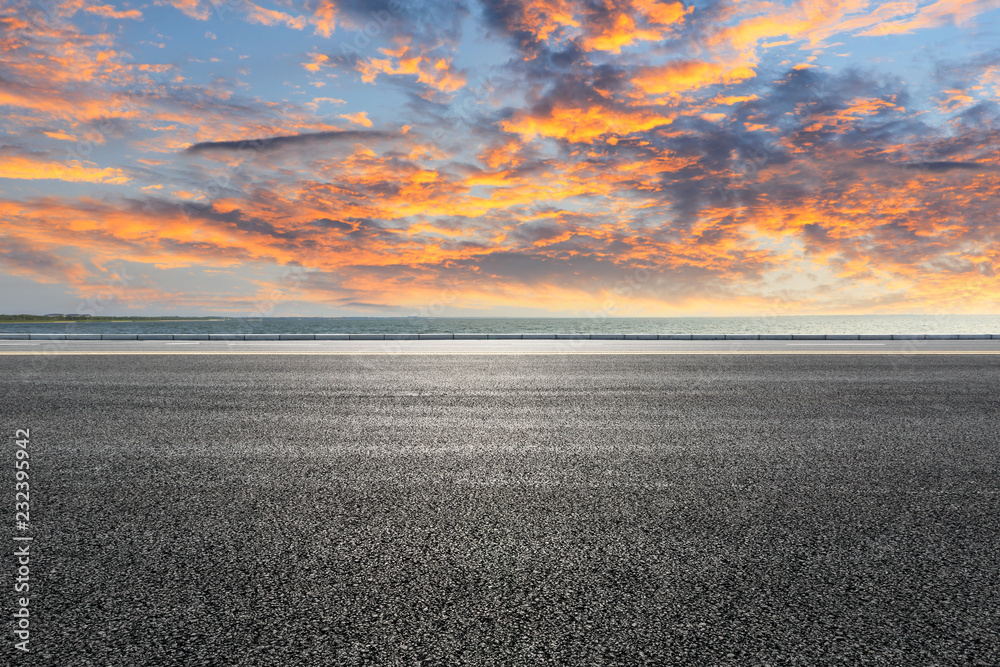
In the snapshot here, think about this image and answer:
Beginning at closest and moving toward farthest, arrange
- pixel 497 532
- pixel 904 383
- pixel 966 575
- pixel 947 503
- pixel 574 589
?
pixel 574 589 → pixel 966 575 → pixel 497 532 → pixel 947 503 → pixel 904 383

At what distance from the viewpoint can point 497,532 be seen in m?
3.28

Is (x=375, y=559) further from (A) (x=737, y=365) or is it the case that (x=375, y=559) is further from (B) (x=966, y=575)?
(A) (x=737, y=365)

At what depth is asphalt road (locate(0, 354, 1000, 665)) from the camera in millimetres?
2236

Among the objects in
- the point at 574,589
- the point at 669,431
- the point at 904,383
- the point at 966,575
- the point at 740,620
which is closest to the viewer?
the point at 740,620

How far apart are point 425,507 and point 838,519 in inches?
95.4

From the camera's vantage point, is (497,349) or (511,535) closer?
(511,535)

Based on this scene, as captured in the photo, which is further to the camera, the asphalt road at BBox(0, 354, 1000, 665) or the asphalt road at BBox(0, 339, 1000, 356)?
the asphalt road at BBox(0, 339, 1000, 356)

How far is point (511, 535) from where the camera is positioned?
3232 mm

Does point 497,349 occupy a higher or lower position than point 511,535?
higher

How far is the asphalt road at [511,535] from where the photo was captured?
2236 millimetres

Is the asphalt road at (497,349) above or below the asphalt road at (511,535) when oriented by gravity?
above

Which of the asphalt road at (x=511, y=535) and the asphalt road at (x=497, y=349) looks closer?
the asphalt road at (x=511, y=535)

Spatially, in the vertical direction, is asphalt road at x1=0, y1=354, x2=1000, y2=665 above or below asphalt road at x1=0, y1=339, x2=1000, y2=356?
below

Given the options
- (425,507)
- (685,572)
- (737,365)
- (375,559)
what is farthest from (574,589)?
(737,365)
